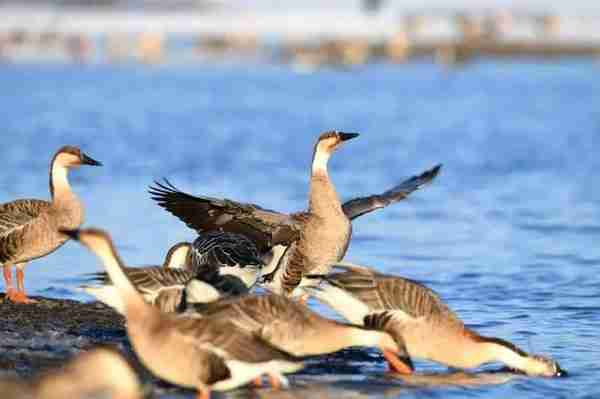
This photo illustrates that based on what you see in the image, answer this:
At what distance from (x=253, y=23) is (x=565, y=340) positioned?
13147 cm

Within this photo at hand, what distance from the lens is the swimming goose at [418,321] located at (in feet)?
28.9

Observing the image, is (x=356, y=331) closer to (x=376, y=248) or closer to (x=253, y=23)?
(x=376, y=248)

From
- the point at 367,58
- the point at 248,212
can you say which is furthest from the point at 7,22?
the point at 248,212

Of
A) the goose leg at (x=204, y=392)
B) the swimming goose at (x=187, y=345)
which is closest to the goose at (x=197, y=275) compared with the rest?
the swimming goose at (x=187, y=345)

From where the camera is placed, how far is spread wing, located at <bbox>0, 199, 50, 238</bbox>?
10617 millimetres

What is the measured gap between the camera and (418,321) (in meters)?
8.82

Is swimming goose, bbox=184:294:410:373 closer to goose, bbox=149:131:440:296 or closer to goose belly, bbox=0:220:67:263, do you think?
goose, bbox=149:131:440:296

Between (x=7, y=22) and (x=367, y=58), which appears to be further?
(x=7, y=22)

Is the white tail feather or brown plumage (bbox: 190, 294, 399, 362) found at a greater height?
the white tail feather

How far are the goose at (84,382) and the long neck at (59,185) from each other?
184 inches

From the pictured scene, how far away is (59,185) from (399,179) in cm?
1499

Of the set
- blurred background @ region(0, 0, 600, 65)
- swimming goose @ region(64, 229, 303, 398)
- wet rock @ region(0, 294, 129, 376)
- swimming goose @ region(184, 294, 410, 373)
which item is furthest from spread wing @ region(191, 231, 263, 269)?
blurred background @ region(0, 0, 600, 65)

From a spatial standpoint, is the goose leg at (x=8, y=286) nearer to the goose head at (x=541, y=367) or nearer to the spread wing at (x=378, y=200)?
the spread wing at (x=378, y=200)

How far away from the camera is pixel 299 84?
250 feet
